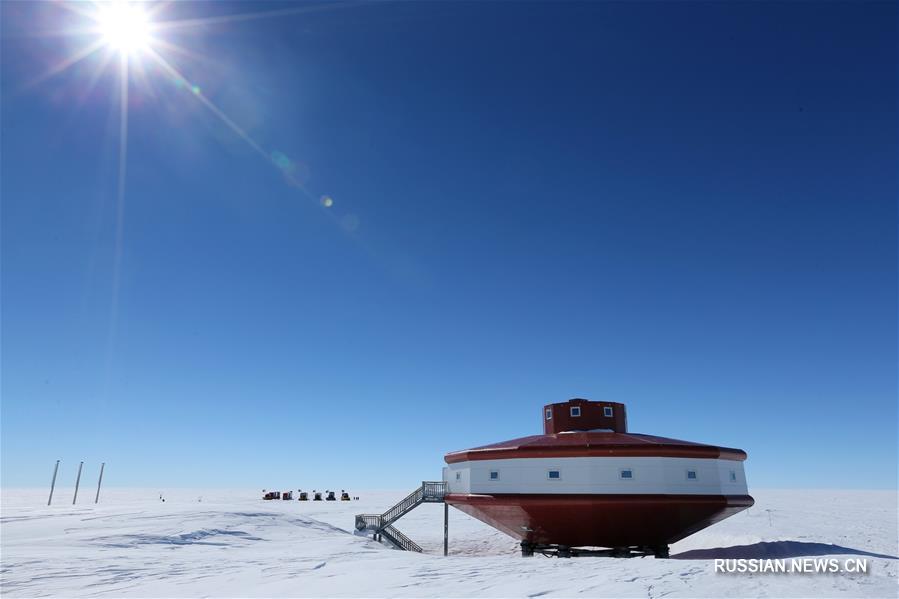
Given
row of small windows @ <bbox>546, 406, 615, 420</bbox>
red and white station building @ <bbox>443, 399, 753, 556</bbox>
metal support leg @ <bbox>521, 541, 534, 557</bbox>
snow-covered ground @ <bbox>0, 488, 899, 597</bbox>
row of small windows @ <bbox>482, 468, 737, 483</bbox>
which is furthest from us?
row of small windows @ <bbox>546, 406, 615, 420</bbox>

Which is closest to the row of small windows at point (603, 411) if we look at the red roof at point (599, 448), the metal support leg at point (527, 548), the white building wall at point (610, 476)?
the red roof at point (599, 448)

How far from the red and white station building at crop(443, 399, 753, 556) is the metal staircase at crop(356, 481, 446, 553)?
5147 mm

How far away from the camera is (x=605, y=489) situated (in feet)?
81.9

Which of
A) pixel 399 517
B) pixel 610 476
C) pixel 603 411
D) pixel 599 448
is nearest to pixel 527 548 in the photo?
pixel 610 476

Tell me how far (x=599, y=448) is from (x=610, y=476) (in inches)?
54.7

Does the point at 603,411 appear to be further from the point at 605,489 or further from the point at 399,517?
the point at 399,517

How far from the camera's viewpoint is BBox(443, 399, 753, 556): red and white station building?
24969 millimetres

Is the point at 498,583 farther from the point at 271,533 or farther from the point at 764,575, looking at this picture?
the point at 271,533

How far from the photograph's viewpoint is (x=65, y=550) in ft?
63.8

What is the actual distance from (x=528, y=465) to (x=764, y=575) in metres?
13.5

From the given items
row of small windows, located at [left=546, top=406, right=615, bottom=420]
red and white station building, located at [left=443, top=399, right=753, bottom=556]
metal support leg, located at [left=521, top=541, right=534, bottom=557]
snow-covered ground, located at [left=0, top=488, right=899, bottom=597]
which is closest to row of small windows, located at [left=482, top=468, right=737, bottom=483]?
red and white station building, located at [left=443, top=399, right=753, bottom=556]

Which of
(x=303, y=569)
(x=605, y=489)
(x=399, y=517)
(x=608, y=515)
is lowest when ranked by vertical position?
(x=303, y=569)

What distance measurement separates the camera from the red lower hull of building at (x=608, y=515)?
24.7m

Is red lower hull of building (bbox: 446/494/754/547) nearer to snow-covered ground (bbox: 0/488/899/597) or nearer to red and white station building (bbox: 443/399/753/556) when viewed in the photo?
red and white station building (bbox: 443/399/753/556)
